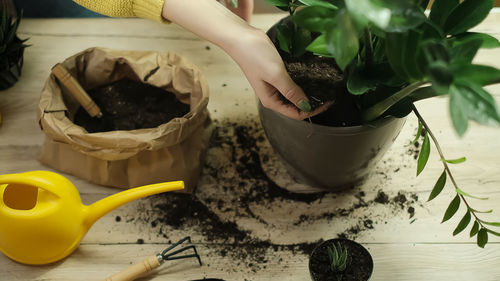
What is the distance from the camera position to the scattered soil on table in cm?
88

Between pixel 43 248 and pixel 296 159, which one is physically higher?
pixel 296 159

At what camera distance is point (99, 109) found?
1.00m

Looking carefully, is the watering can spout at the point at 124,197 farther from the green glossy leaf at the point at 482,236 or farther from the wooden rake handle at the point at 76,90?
the green glossy leaf at the point at 482,236

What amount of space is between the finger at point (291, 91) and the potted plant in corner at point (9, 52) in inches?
25.2

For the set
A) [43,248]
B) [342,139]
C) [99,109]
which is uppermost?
[342,139]

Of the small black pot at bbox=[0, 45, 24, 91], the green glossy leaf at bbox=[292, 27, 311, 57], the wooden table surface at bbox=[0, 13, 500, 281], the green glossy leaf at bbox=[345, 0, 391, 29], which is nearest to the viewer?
the green glossy leaf at bbox=[345, 0, 391, 29]

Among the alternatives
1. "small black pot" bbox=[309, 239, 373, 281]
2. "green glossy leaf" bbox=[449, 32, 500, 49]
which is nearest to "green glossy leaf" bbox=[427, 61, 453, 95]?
"green glossy leaf" bbox=[449, 32, 500, 49]

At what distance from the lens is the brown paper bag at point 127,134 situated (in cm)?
87

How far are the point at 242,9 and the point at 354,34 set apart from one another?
0.57 metres

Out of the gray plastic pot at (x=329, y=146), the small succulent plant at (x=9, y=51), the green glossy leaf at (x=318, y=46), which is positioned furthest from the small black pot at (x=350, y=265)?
the small succulent plant at (x=9, y=51)

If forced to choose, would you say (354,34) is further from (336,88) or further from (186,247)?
(186,247)

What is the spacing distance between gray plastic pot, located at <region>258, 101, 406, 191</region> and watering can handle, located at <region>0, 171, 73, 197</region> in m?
0.37

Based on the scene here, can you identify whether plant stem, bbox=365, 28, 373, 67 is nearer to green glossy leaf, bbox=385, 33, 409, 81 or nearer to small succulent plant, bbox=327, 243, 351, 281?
green glossy leaf, bbox=385, 33, 409, 81

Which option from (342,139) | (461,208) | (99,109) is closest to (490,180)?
(461,208)
